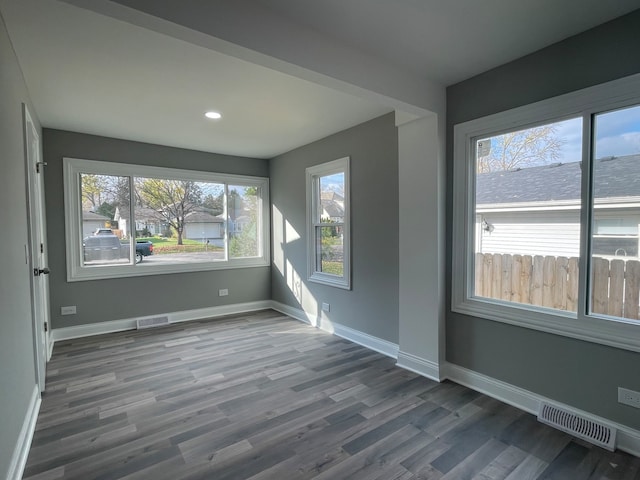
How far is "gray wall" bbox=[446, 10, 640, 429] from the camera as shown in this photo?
201 cm

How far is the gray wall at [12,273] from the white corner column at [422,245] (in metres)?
2.82

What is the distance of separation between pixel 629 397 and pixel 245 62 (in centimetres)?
327

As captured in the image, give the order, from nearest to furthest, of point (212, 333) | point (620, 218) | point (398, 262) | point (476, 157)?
point (620, 218), point (476, 157), point (398, 262), point (212, 333)

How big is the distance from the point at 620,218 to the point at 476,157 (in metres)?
1.06

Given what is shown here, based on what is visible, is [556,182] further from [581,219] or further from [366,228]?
[366,228]

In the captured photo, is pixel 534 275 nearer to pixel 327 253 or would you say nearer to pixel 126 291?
pixel 327 253

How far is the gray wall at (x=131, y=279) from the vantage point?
3.97 metres

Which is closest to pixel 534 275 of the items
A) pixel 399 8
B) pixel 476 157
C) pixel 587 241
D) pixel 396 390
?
pixel 587 241

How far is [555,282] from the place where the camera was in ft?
7.77

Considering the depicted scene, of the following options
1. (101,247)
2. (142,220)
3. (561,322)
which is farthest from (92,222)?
(561,322)

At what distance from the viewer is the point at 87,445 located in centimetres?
209

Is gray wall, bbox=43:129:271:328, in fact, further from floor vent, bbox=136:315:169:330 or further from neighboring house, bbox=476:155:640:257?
neighboring house, bbox=476:155:640:257

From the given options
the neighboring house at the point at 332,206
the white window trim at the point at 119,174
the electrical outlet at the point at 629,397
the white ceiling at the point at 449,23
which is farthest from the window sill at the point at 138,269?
the electrical outlet at the point at 629,397

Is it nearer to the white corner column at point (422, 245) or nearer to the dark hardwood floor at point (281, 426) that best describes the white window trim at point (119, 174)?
the dark hardwood floor at point (281, 426)
